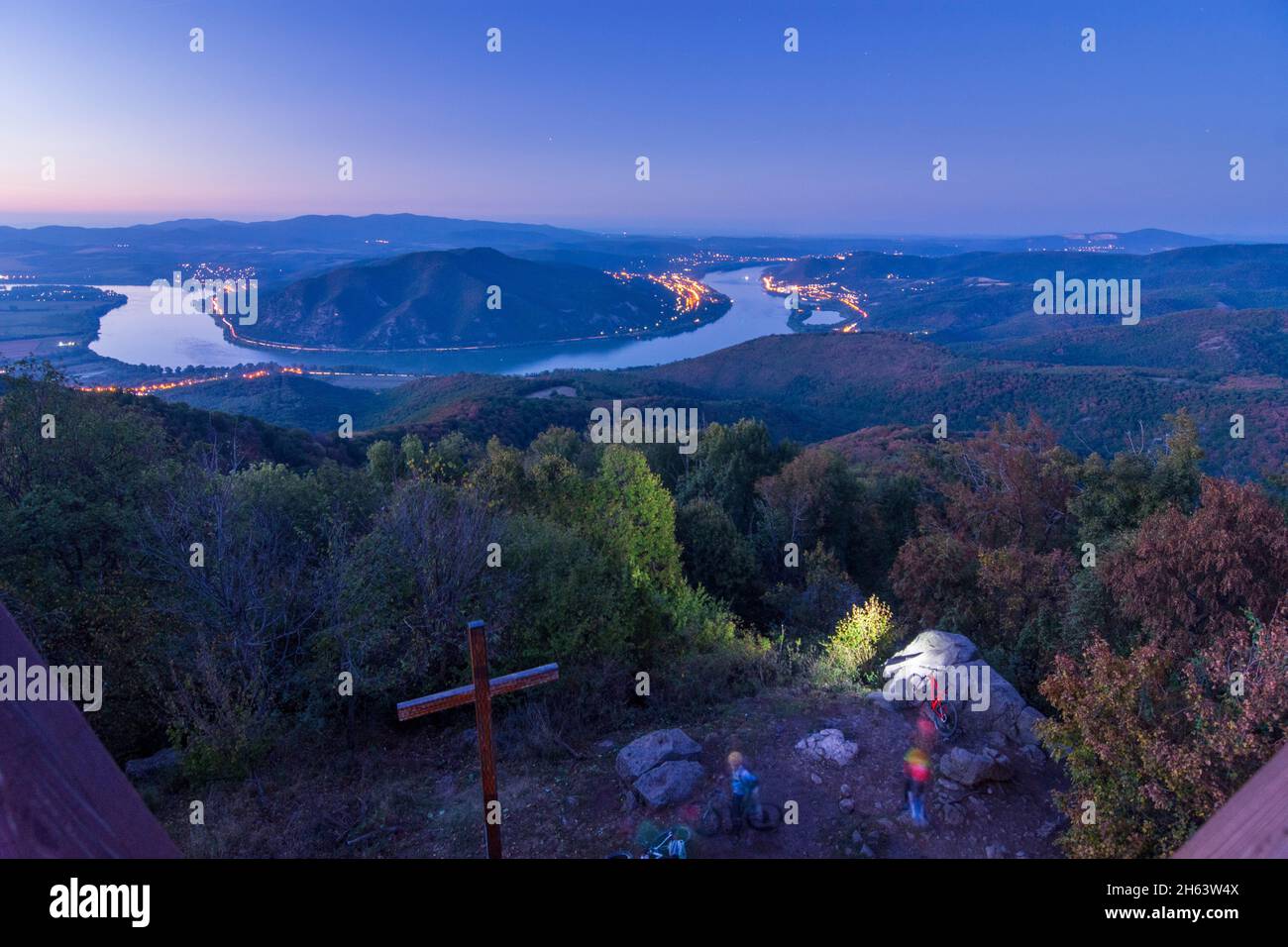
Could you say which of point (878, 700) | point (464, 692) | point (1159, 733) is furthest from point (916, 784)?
point (464, 692)

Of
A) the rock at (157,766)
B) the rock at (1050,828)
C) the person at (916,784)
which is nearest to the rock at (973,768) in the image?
the person at (916,784)

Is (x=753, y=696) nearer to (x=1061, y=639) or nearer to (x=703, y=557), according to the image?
(x=1061, y=639)

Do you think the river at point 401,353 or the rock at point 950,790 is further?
the river at point 401,353

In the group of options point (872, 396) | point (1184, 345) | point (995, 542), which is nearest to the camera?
point (995, 542)

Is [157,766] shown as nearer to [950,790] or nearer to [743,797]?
[743,797]

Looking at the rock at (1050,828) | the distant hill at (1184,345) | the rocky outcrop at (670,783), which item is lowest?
the rock at (1050,828)

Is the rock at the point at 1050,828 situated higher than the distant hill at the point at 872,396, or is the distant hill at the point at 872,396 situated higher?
the distant hill at the point at 872,396

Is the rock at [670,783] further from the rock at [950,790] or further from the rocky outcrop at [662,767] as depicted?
the rock at [950,790]

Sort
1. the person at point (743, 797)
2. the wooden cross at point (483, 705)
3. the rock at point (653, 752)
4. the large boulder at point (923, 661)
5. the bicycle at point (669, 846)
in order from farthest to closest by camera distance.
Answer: the large boulder at point (923, 661) → the rock at point (653, 752) → the person at point (743, 797) → the bicycle at point (669, 846) → the wooden cross at point (483, 705)
